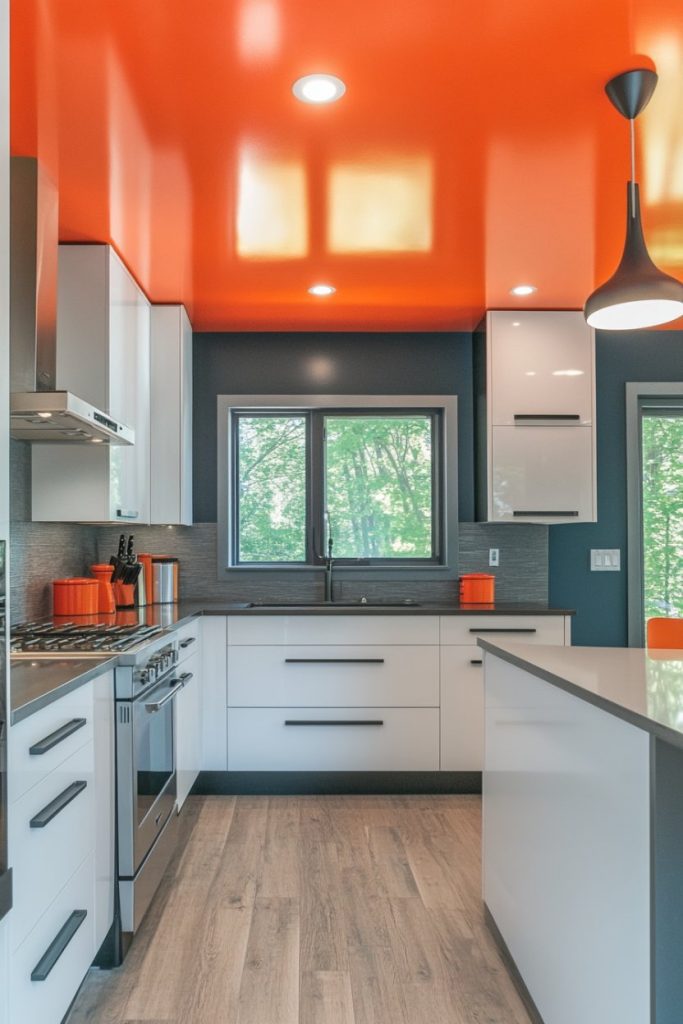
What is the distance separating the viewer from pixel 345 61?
197 cm

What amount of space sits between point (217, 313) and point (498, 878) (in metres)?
2.95

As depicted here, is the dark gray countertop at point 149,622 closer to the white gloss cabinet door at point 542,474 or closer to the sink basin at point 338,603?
the sink basin at point 338,603

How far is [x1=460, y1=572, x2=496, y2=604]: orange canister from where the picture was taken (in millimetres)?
4207

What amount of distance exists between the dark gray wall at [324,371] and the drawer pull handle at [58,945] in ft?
8.88

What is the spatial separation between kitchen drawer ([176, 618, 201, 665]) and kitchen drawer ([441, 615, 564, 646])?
119 cm

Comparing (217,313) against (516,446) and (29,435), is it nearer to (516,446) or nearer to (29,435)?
(29,435)

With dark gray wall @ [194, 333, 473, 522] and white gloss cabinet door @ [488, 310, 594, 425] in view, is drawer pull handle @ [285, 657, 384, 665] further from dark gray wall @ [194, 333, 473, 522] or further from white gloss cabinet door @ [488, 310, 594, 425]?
white gloss cabinet door @ [488, 310, 594, 425]

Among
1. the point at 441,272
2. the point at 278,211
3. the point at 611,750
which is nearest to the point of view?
the point at 611,750

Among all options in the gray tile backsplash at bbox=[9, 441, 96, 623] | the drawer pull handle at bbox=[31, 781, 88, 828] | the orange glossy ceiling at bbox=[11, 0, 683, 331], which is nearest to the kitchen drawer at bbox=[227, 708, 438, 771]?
the gray tile backsplash at bbox=[9, 441, 96, 623]

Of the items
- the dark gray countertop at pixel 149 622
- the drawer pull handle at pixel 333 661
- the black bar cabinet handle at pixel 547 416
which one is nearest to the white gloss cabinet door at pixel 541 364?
the black bar cabinet handle at pixel 547 416

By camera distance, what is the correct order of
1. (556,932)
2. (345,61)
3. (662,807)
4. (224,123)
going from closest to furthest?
A: (662,807)
(556,932)
(345,61)
(224,123)

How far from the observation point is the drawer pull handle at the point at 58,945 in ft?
5.41

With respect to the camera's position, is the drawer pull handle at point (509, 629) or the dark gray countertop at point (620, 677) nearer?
the dark gray countertop at point (620, 677)

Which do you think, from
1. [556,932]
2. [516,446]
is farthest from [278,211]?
[556,932]
